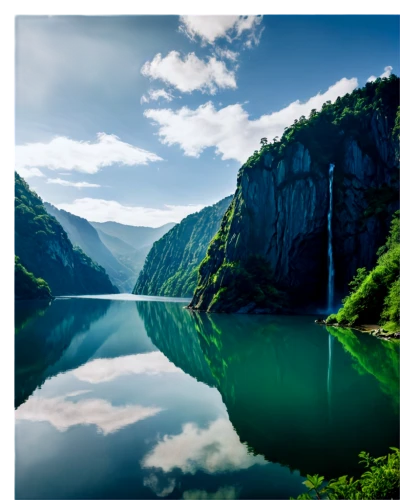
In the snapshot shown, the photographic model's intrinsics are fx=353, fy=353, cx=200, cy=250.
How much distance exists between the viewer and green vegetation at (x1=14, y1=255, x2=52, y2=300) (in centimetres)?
10782

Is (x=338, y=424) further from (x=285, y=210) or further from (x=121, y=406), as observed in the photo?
(x=285, y=210)

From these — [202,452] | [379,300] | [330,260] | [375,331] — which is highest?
[330,260]

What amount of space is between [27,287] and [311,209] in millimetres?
87948

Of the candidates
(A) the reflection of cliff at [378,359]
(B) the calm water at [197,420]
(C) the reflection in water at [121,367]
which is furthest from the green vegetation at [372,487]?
(C) the reflection in water at [121,367]

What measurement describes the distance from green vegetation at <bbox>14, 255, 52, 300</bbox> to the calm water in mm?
93038

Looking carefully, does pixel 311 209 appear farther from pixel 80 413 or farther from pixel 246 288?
pixel 80 413

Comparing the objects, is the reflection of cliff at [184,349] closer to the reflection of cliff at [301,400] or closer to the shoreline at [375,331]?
the reflection of cliff at [301,400]

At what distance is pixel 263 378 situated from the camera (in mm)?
18266

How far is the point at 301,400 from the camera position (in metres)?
14.3

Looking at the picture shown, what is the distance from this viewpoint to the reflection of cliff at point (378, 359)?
53.5ft

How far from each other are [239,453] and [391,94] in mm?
88439

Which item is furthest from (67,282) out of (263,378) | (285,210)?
(263,378)

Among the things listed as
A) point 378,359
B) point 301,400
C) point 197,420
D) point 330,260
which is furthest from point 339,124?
point 197,420

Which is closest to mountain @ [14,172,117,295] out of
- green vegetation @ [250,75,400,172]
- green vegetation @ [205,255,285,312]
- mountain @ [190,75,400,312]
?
green vegetation @ [205,255,285,312]
